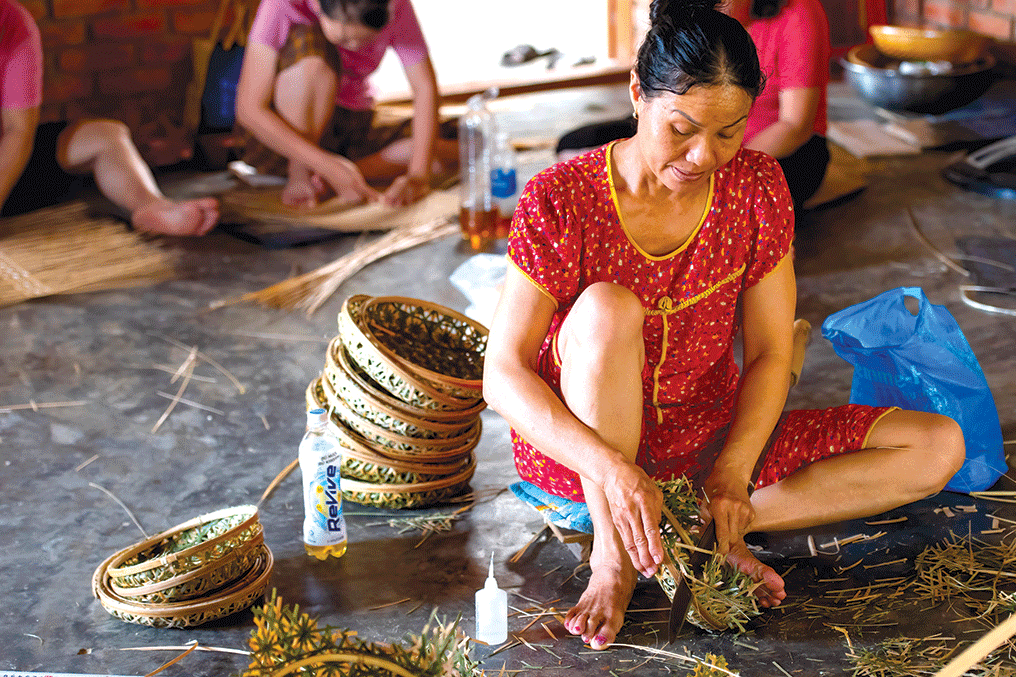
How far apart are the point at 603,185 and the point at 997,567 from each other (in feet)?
3.54

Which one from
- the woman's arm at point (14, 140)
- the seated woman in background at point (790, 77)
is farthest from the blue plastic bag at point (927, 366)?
the woman's arm at point (14, 140)

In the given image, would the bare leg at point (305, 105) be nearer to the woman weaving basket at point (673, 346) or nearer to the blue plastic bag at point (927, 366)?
the woman weaving basket at point (673, 346)

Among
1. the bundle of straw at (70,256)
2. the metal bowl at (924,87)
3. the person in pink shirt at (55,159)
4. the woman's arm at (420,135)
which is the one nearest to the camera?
the bundle of straw at (70,256)

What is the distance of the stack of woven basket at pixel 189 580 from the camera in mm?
1806

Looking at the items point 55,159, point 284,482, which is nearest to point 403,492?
point 284,482

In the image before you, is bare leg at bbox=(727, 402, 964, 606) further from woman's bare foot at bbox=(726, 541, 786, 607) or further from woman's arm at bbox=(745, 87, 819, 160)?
woman's arm at bbox=(745, 87, 819, 160)

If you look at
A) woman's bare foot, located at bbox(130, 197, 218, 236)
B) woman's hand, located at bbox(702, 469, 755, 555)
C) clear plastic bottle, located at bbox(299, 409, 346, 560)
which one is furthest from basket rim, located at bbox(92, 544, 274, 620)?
woman's bare foot, located at bbox(130, 197, 218, 236)

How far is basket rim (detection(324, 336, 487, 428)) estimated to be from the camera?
6.92 ft

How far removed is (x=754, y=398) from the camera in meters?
1.84

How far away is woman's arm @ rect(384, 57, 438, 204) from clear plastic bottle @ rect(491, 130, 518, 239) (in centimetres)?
44

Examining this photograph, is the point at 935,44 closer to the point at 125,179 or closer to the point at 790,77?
the point at 790,77

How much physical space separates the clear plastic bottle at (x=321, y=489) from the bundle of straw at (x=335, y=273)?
1.32 meters

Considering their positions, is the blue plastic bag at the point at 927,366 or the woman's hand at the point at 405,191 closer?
the blue plastic bag at the point at 927,366

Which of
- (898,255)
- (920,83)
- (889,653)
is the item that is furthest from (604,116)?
(889,653)
